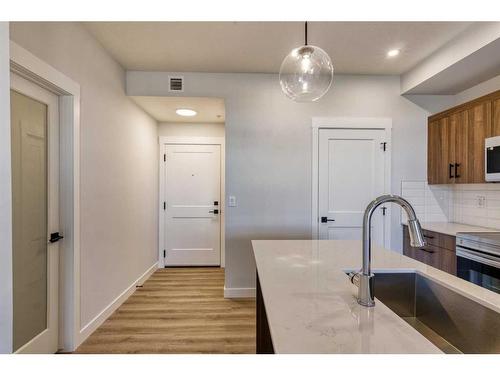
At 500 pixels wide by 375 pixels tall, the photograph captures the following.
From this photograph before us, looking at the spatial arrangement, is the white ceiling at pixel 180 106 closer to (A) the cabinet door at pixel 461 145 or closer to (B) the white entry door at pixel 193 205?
(B) the white entry door at pixel 193 205

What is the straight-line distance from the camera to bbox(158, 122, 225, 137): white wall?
166 inches

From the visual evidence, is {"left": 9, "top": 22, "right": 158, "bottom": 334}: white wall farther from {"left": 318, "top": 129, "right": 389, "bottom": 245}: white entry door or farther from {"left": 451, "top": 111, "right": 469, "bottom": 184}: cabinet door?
{"left": 451, "top": 111, "right": 469, "bottom": 184}: cabinet door

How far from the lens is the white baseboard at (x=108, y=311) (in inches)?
89.1

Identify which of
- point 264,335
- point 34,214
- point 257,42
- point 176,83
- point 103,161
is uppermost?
point 257,42

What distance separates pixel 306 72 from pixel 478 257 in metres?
2.09

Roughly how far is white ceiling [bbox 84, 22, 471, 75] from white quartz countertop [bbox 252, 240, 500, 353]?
6.05ft

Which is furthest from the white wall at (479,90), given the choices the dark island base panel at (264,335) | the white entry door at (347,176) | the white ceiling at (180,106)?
the dark island base panel at (264,335)

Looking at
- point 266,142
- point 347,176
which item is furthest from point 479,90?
point 266,142

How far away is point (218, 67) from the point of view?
9.75 ft

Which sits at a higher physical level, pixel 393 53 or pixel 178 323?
pixel 393 53

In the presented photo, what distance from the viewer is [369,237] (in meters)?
0.89

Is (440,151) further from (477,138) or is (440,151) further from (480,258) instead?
(480,258)

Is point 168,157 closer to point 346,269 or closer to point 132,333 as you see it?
point 132,333
